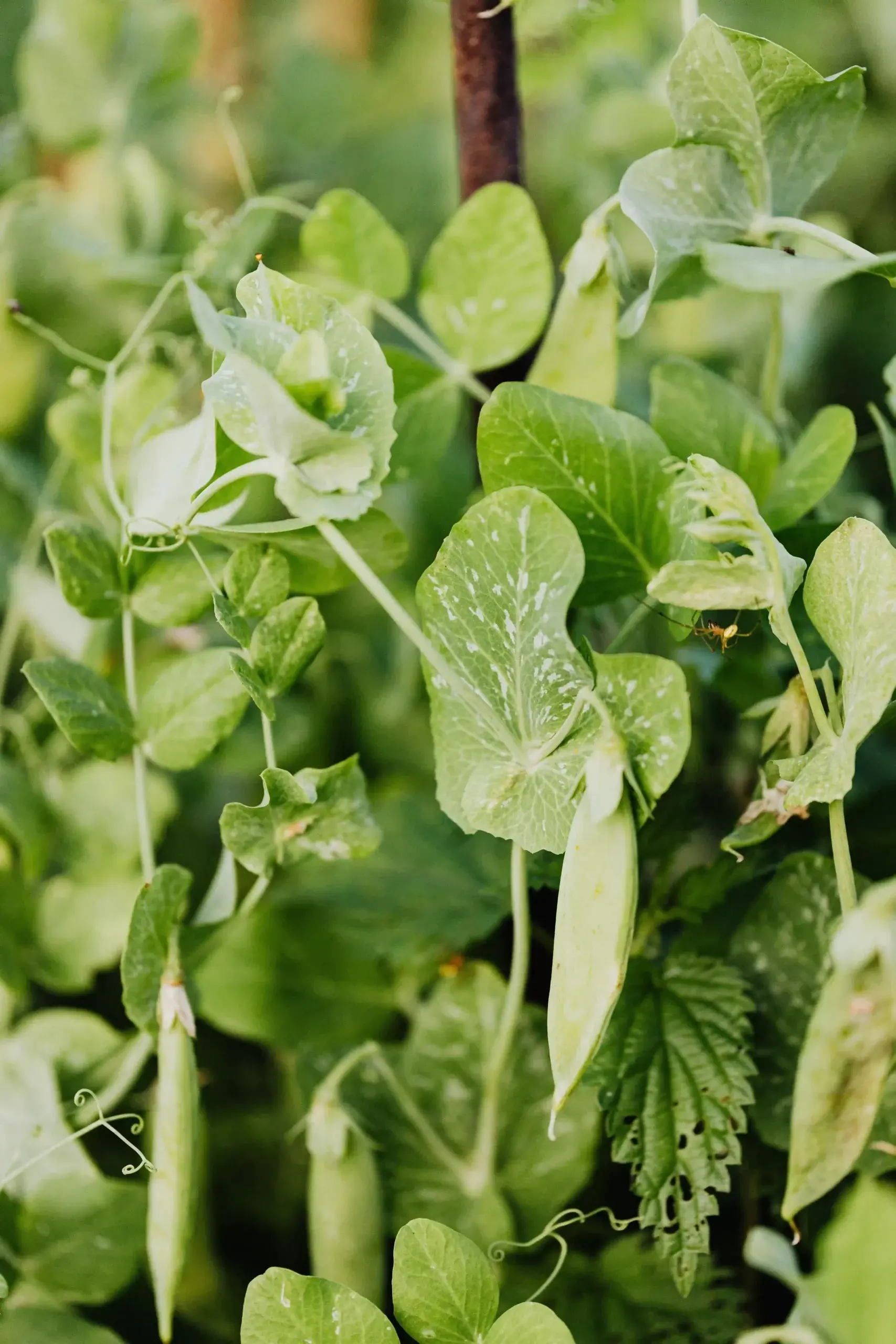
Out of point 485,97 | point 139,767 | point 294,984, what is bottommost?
point 294,984

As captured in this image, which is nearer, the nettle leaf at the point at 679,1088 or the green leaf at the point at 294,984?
the nettle leaf at the point at 679,1088

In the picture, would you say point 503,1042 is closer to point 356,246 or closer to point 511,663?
point 511,663

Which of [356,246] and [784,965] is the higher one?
[356,246]

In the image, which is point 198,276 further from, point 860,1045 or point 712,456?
point 860,1045

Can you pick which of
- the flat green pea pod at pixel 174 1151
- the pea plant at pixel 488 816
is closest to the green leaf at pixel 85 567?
the pea plant at pixel 488 816

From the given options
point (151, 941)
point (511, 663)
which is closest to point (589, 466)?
point (511, 663)

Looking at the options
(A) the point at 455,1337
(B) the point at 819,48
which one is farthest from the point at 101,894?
(B) the point at 819,48

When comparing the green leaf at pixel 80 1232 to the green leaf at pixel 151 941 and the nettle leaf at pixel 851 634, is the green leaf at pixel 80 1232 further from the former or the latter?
the nettle leaf at pixel 851 634
